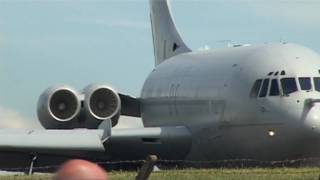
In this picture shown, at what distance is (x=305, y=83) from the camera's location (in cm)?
2102

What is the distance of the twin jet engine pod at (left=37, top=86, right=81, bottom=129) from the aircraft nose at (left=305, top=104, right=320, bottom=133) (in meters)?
10.3

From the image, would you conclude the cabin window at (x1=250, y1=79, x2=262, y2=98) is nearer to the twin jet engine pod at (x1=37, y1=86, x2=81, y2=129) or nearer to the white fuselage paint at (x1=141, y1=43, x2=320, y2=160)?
the white fuselage paint at (x1=141, y1=43, x2=320, y2=160)

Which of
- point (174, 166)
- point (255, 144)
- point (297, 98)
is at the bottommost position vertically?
point (174, 166)

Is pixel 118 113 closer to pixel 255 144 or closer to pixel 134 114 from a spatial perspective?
pixel 134 114

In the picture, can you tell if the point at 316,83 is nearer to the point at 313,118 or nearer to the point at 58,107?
the point at 313,118

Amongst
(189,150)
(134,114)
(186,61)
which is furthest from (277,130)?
(134,114)

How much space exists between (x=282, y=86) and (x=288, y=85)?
16cm

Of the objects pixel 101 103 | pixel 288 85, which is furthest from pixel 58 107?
pixel 288 85

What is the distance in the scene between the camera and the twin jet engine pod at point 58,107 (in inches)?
1103

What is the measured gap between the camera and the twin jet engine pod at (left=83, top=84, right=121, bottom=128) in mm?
28359

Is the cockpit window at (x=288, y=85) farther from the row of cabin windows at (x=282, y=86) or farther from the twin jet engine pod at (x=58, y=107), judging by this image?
the twin jet engine pod at (x=58, y=107)

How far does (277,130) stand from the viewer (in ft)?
67.9

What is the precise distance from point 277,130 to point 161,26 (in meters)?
16.4

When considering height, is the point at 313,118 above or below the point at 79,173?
below
